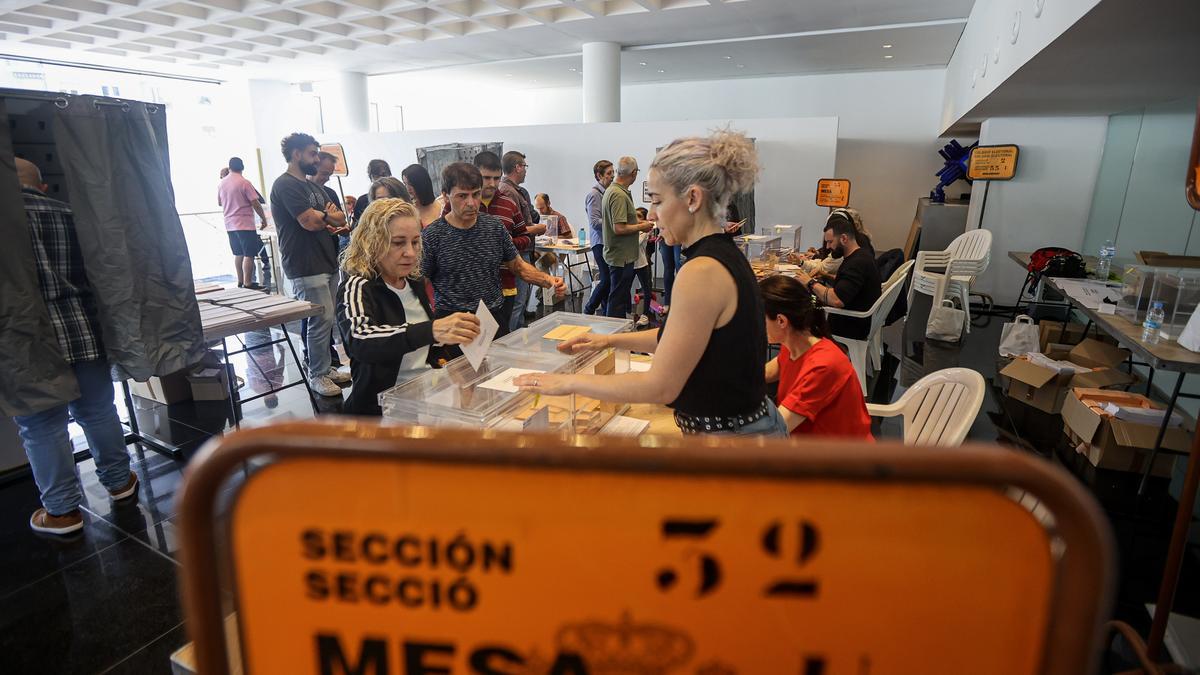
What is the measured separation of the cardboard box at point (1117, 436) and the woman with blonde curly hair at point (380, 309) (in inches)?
131

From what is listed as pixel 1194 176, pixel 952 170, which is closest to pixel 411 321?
pixel 1194 176

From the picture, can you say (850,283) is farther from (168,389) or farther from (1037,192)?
(1037,192)

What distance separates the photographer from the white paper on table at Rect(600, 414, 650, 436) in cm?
189

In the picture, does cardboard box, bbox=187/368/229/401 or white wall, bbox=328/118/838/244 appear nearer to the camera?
cardboard box, bbox=187/368/229/401

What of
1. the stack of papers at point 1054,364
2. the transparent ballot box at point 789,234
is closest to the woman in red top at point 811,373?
the stack of papers at point 1054,364

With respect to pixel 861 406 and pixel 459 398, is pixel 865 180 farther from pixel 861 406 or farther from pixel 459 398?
pixel 459 398

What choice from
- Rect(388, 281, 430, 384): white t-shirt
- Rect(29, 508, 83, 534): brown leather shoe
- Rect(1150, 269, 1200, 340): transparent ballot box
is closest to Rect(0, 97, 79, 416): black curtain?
Rect(29, 508, 83, 534): brown leather shoe

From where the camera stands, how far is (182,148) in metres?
11.5

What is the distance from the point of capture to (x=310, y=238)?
398cm

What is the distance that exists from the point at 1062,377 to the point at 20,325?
5.29m

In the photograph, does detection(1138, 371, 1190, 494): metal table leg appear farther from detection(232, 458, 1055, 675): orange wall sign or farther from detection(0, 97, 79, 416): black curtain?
detection(0, 97, 79, 416): black curtain

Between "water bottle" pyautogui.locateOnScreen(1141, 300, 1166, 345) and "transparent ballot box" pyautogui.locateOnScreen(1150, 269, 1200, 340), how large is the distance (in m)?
0.02

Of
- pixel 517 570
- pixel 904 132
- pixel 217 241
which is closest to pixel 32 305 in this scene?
pixel 517 570

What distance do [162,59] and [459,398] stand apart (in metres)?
12.5
